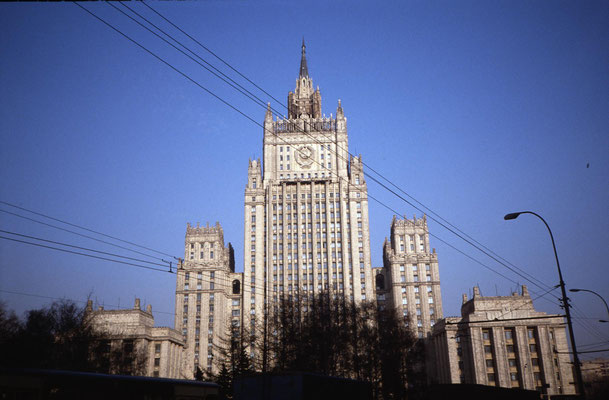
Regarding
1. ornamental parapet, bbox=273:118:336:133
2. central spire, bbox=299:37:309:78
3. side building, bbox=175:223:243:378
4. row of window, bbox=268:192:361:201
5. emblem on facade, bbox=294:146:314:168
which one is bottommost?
side building, bbox=175:223:243:378

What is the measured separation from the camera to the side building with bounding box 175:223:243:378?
10188 centimetres

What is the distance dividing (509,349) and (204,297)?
5969 cm

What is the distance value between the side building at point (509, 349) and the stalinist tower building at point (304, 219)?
20889 millimetres

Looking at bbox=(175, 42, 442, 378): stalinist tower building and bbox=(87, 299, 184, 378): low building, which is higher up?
bbox=(175, 42, 442, 378): stalinist tower building

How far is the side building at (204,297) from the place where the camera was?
101875 millimetres

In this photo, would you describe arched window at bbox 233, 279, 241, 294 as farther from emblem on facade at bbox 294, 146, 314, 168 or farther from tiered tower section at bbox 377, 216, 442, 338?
tiered tower section at bbox 377, 216, 442, 338

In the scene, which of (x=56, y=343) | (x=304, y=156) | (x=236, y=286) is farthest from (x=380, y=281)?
(x=56, y=343)

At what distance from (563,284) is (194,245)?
91068 mm

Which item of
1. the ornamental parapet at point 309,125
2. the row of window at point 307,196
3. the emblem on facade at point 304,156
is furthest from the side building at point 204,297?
the ornamental parapet at point 309,125

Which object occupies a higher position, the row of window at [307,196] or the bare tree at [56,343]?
the row of window at [307,196]

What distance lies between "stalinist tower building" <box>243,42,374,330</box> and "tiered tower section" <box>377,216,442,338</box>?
8527 millimetres

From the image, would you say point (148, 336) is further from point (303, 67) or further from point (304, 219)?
point (303, 67)

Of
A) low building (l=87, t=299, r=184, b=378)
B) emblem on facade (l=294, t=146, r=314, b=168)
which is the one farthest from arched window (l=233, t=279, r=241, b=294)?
emblem on facade (l=294, t=146, r=314, b=168)

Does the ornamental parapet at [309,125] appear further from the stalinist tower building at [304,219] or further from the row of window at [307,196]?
the row of window at [307,196]
